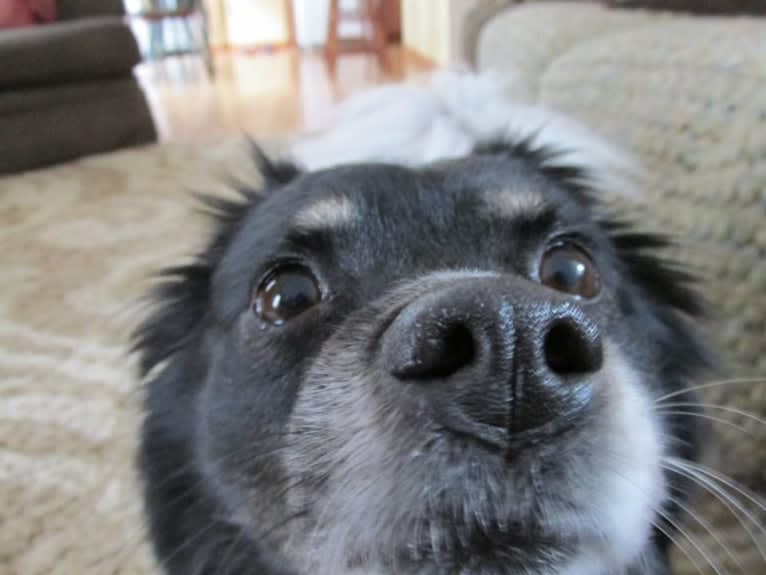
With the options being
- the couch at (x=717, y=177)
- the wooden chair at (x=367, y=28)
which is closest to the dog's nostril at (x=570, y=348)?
the couch at (x=717, y=177)

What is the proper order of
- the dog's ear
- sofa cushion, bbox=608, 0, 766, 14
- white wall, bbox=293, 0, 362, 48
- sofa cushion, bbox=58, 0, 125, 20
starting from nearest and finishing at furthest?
the dog's ear, sofa cushion, bbox=608, 0, 766, 14, sofa cushion, bbox=58, 0, 125, 20, white wall, bbox=293, 0, 362, 48

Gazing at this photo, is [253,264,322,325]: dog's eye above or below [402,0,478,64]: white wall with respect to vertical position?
above

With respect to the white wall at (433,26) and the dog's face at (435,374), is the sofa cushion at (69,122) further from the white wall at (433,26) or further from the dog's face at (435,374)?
the dog's face at (435,374)

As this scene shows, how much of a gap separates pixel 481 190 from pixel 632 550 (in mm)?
417

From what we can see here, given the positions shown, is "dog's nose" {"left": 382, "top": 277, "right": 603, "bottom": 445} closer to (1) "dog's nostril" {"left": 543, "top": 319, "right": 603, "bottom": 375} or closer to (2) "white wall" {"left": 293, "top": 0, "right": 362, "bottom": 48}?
(1) "dog's nostril" {"left": 543, "top": 319, "right": 603, "bottom": 375}

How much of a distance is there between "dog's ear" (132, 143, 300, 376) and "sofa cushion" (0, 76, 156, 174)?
8.07 feet

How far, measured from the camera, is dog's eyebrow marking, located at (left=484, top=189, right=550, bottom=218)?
0.88 m

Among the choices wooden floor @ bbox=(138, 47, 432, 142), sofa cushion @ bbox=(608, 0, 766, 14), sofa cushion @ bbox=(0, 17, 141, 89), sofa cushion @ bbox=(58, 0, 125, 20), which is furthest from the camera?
wooden floor @ bbox=(138, 47, 432, 142)

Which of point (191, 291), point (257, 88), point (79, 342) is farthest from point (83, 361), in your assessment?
point (257, 88)

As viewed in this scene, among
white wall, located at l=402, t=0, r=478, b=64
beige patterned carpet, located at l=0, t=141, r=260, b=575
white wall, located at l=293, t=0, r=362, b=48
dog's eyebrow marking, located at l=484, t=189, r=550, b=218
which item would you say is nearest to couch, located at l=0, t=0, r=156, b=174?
beige patterned carpet, located at l=0, t=141, r=260, b=575

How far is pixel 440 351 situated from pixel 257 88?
5.29 metres

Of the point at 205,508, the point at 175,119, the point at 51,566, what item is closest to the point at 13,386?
the point at 51,566

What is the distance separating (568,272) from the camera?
2.89ft

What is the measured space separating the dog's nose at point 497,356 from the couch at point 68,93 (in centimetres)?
317
